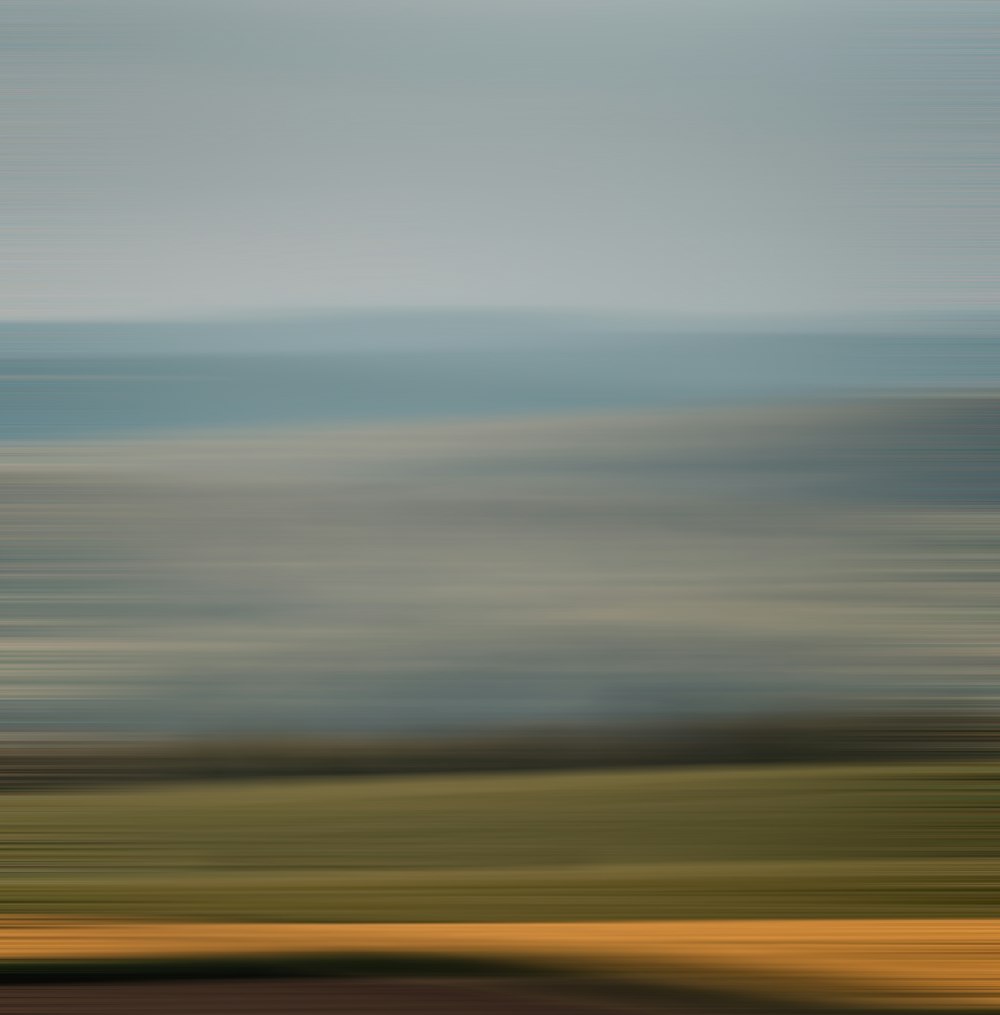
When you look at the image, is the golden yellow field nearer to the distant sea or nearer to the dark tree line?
the dark tree line

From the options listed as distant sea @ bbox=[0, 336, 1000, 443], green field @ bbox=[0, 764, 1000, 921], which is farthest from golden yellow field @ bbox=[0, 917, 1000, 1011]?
distant sea @ bbox=[0, 336, 1000, 443]

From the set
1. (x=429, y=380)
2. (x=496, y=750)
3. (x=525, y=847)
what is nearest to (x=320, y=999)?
(x=525, y=847)

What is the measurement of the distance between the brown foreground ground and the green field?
8cm

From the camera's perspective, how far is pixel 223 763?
1359 millimetres

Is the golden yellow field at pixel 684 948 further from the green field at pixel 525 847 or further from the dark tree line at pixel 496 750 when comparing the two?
the dark tree line at pixel 496 750

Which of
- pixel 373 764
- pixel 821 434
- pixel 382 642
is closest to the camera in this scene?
pixel 373 764

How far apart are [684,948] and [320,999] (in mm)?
329

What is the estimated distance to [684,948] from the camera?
110cm

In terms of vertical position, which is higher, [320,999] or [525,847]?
[525,847]

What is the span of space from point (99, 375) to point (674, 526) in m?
0.77

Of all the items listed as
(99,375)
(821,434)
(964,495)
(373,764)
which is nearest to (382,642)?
(373,764)

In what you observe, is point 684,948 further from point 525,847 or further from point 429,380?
point 429,380

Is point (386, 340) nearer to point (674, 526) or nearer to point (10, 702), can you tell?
point (674, 526)

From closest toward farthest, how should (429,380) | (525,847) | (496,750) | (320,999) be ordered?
(320,999), (525,847), (496,750), (429,380)
